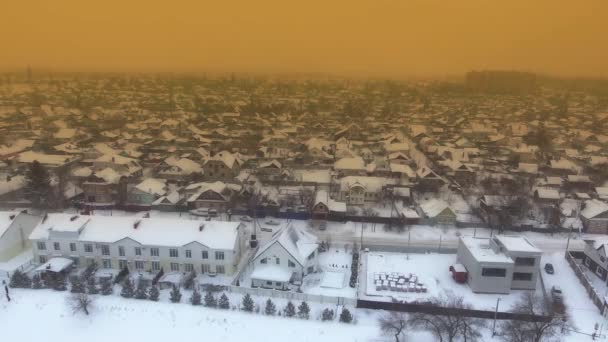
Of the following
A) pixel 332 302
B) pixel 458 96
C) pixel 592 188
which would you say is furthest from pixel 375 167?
pixel 458 96

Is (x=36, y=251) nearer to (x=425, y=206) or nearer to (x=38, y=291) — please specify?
(x=38, y=291)

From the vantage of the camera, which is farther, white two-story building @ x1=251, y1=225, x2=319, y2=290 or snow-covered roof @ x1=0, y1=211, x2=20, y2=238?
snow-covered roof @ x1=0, y1=211, x2=20, y2=238

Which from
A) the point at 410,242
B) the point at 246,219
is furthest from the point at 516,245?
the point at 246,219

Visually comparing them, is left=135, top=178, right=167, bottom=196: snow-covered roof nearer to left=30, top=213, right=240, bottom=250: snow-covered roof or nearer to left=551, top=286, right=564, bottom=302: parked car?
left=30, top=213, right=240, bottom=250: snow-covered roof

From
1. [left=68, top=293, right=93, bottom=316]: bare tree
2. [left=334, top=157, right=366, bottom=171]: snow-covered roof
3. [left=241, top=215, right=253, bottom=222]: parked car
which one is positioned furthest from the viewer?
[left=334, top=157, right=366, bottom=171]: snow-covered roof

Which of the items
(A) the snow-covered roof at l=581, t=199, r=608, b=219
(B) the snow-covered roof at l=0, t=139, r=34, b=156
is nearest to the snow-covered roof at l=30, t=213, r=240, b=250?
(A) the snow-covered roof at l=581, t=199, r=608, b=219

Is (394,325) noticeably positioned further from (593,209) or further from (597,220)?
(593,209)
